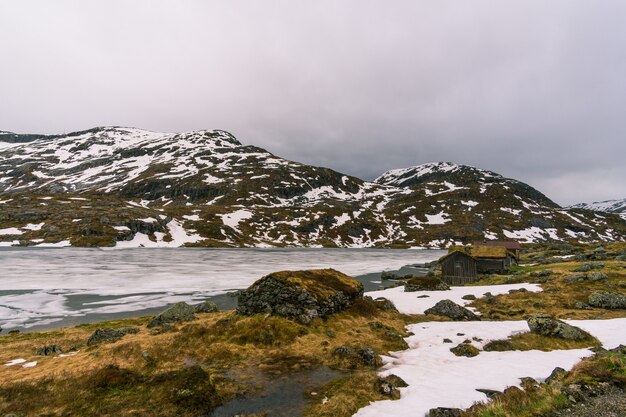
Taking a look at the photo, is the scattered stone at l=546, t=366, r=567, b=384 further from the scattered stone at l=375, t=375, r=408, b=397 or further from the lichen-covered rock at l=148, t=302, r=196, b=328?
the lichen-covered rock at l=148, t=302, r=196, b=328

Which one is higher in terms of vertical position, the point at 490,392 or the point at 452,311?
the point at 490,392

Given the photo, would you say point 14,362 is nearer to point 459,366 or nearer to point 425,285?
point 459,366

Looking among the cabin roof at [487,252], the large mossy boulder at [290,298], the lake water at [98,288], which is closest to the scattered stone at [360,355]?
the large mossy boulder at [290,298]

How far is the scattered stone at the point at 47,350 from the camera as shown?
2145cm

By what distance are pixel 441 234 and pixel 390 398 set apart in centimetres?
19571

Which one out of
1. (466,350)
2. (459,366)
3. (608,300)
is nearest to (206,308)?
(466,350)

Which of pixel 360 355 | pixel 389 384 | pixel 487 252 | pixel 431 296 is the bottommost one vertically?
pixel 431 296

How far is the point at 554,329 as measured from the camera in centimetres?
2244

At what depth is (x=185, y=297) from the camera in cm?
4409

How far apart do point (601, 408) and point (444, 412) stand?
15.7ft

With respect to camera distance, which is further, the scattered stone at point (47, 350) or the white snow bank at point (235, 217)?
the white snow bank at point (235, 217)

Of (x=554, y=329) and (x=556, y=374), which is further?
(x=554, y=329)

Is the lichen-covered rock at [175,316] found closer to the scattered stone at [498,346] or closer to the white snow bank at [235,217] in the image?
the scattered stone at [498,346]

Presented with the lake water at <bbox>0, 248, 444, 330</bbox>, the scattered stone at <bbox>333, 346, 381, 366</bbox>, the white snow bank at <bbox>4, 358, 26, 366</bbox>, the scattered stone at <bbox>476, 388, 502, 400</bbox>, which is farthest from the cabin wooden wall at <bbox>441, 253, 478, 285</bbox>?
the white snow bank at <bbox>4, 358, 26, 366</bbox>
